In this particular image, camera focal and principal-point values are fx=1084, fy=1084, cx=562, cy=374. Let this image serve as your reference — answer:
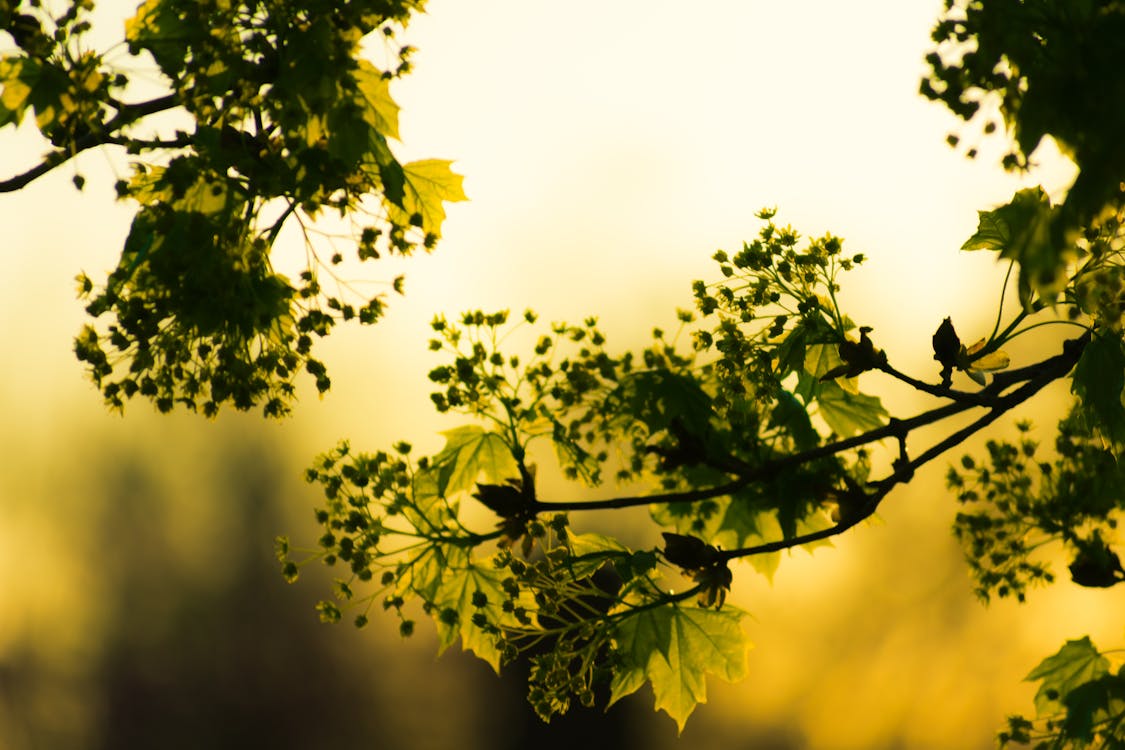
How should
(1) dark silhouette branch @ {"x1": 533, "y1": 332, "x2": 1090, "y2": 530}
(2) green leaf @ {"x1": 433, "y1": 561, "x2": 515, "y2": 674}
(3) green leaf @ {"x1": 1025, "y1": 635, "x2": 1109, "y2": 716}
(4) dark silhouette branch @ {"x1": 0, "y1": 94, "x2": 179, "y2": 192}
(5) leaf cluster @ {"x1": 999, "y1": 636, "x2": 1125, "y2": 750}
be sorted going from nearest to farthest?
(4) dark silhouette branch @ {"x1": 0, "y1": 94, "x2": 179, "y2": 192}
(1) dark silhouette branch @ {"x1": 533, "y1": 332, "x2": 1090, "y2": 530}
(5) leaf cluster @ {"x1": 999, "y1": 636, "x2": 1125, "y2": 750}
(2) green leaf @ {"x1": 433, "y1": 561, "x2": 515, "y2": 674}
(3) green leaf @ {"x1": 1025, "y1": 635, "x2": 1109, "y2": 716}

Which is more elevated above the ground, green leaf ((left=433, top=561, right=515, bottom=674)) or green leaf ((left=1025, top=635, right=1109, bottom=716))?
green leaf ((left=433, top=561, right=515, bottom=674))

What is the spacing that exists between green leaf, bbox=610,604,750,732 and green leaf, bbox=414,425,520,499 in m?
0.43

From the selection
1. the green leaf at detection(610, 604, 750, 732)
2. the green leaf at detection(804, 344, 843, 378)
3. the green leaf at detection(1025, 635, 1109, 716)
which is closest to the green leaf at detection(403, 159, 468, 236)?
the green leaf at detection(804, 344, 843, 378)

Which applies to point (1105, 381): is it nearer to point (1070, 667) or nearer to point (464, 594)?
point (1070, 667)

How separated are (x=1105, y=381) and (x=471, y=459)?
123 centimetres

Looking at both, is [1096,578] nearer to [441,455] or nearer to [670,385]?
[670,385]

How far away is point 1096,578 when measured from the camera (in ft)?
7.67

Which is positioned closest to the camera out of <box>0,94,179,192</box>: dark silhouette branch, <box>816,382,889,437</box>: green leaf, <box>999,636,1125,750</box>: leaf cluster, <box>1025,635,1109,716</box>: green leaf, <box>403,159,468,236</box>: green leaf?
<box>0,94,179,192</box>: dark silhouette branch

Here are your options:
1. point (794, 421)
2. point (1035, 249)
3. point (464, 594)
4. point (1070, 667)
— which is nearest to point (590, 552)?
point (464, 594)

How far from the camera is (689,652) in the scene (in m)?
2.30

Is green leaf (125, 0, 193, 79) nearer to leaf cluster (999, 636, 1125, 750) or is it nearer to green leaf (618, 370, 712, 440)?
green leaf (618, 370, 712, 440)

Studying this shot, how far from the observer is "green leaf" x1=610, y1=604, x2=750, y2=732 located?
2234 millimetres

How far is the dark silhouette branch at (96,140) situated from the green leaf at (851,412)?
5.00 feet

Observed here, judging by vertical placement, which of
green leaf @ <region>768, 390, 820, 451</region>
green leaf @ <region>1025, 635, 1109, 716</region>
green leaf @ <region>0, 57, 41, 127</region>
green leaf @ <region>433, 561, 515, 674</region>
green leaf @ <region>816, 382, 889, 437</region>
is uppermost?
green leaf @ <region>0, 57, 41, 127</region>
